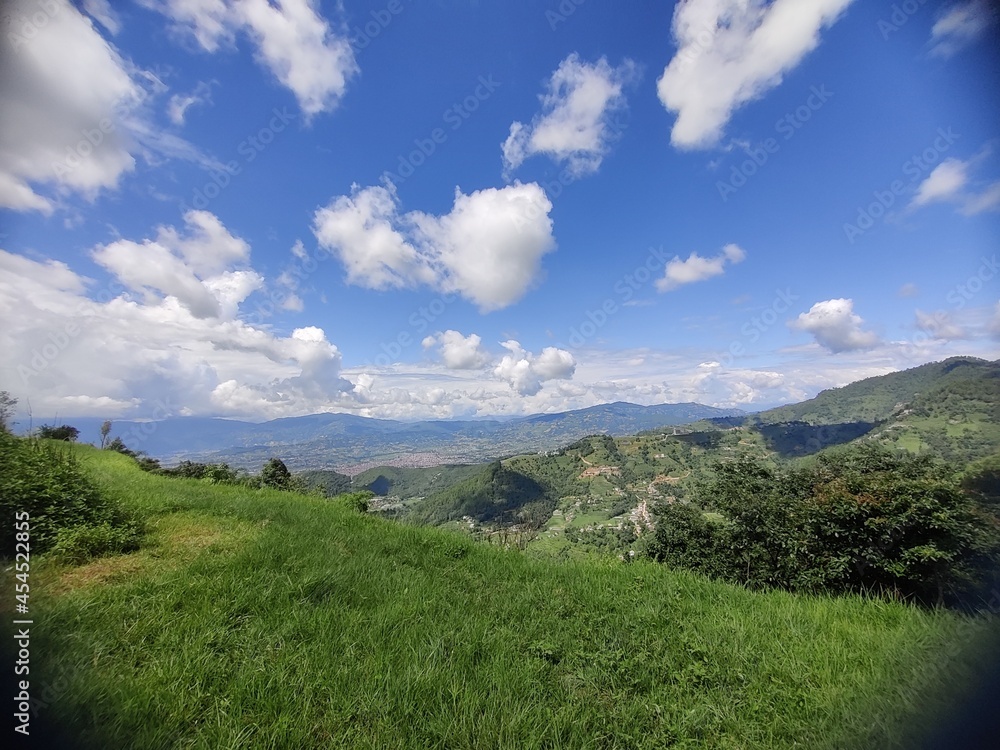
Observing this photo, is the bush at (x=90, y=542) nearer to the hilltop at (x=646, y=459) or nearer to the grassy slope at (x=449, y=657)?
the grassy slope at (x=449, y=657)

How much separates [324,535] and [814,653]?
598 cm

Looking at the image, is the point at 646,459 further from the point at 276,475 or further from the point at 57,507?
the point at 57,507

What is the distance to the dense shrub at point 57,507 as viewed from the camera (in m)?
4.41

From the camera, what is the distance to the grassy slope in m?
2.38

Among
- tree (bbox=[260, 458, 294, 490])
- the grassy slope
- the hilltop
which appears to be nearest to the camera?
the grassy slope


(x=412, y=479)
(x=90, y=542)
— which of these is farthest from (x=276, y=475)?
(x=412, y=479)

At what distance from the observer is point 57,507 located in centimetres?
497

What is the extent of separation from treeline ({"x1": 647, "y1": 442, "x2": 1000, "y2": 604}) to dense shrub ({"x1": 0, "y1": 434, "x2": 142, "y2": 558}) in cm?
806

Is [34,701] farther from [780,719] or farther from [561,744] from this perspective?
[780,719]

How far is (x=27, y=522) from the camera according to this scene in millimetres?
4422

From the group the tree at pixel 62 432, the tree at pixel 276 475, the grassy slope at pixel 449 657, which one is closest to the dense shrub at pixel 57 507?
the grassy slope at pixel 449 657

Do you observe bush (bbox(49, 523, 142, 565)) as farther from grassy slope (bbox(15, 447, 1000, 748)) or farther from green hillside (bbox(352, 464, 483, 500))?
green hillside (bbox(352, 464, 483, 500))

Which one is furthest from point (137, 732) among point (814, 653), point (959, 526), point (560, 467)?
point (560, 467)

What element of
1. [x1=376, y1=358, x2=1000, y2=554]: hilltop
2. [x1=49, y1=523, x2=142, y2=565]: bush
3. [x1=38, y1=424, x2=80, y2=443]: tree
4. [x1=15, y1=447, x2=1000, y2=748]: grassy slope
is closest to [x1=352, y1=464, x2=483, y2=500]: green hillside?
[x1=376, y1=358, x2=1000, y2=554]: hilltop
